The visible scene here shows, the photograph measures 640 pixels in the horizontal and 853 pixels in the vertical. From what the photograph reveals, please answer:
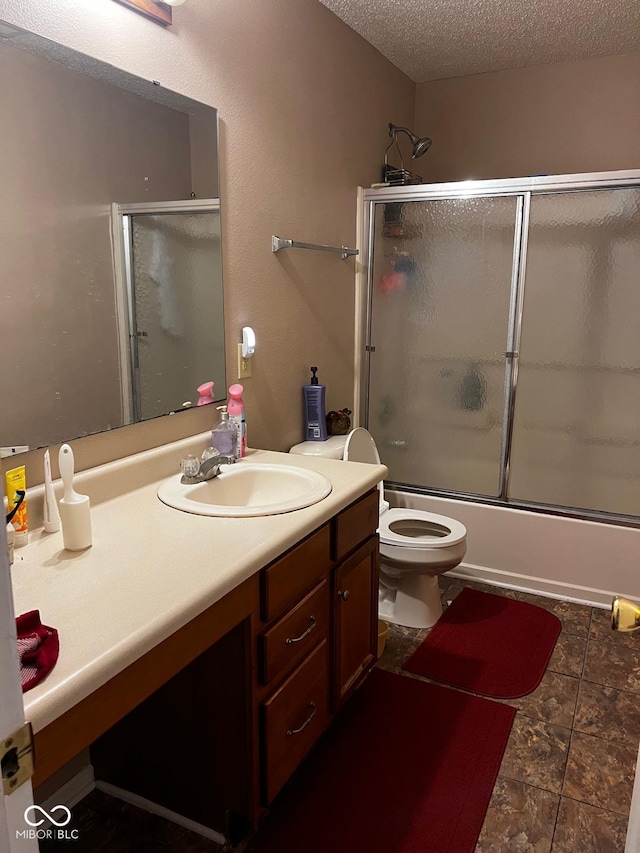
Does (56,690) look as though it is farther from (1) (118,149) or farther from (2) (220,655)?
(1) (118,149)

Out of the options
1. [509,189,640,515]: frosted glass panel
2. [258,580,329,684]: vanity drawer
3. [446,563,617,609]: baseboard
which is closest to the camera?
[258,580,329,684]: vanity drawer

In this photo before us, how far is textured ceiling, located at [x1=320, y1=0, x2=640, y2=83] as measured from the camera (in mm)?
2568

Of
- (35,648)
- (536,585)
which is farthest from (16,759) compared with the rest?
(536,585)

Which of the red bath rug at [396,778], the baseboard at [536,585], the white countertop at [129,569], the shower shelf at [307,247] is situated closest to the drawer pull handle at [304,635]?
the white countertop at [129,569]

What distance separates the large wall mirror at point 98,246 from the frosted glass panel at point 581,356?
5.12 ft

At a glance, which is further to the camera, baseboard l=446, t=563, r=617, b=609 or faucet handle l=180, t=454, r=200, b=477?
baseboard l=446, t=563, r=617, b=609

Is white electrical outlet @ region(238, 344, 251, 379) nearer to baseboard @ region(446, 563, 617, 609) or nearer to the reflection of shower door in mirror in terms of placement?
the reflection of shower door in mirror

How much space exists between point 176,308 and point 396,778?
1.50m

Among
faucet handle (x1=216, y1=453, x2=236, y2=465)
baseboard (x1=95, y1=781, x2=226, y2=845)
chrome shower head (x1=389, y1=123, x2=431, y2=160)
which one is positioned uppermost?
chrome shower head (x1=389, y1=123, x2=431, y2=160)

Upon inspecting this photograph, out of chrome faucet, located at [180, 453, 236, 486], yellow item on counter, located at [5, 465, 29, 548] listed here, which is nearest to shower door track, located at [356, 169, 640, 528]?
chrome faucet, located at [180, 453, 236, 486]

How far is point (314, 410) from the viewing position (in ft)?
8.84

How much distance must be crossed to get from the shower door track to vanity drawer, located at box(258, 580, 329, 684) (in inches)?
61.6

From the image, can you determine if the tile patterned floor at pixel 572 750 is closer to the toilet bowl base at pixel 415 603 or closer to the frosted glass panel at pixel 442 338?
the toilet bowl base at pixel 415 603

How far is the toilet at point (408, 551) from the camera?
8.31 feet
